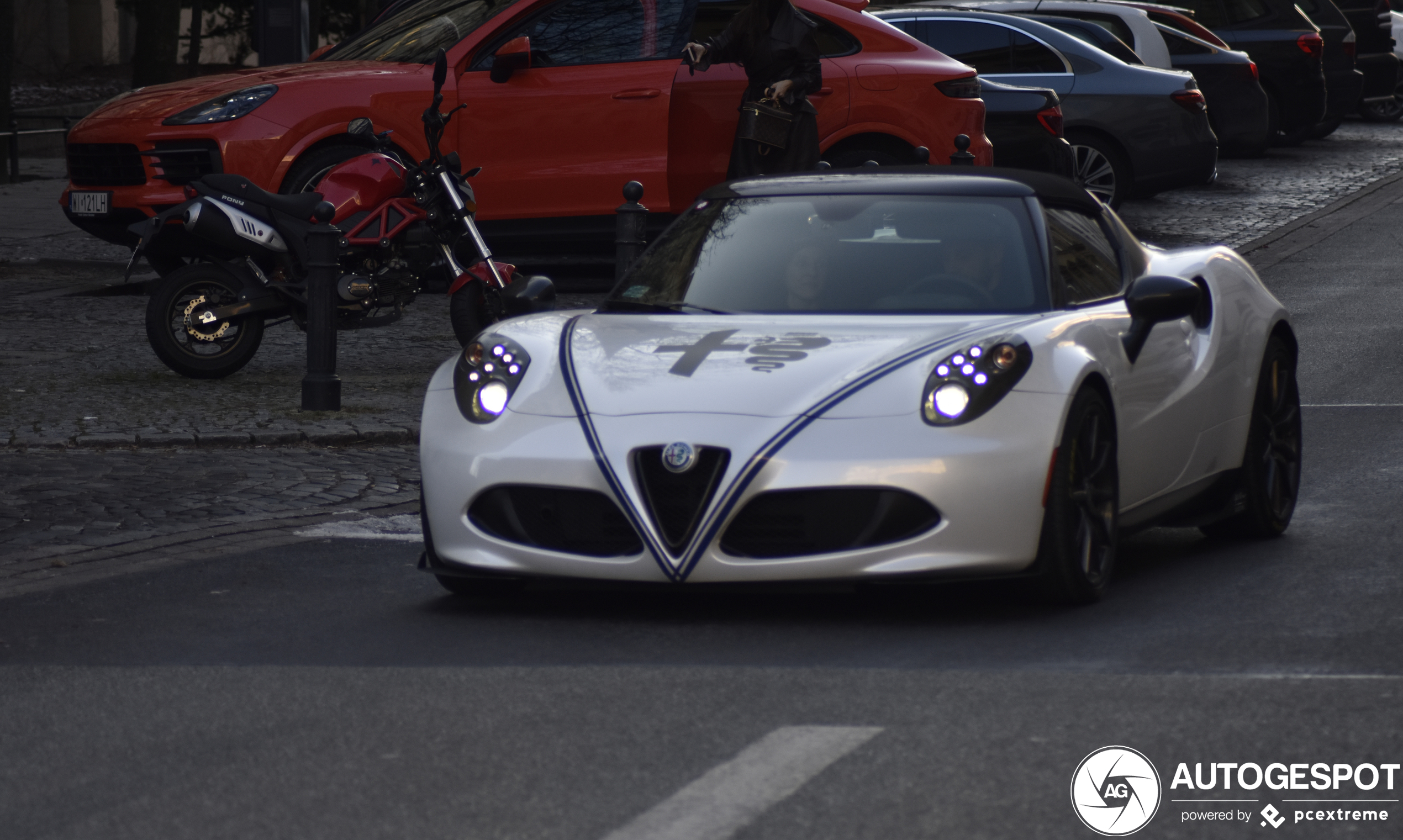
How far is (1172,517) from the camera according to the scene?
682 centimetres

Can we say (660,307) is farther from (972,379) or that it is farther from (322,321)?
(322,321)

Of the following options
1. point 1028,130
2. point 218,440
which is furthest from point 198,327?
point 1028,130

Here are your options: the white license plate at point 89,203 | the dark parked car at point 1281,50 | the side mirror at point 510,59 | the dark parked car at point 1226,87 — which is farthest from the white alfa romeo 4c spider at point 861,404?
the dark parked car at point 1281,50

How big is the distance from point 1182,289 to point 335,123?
24.6 ft

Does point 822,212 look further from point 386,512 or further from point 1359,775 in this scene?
point 1359,775

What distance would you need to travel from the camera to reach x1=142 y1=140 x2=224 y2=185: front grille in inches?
503

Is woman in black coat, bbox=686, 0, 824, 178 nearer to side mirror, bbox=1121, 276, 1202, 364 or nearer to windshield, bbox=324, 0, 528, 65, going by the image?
windshield, bbox=324, 0, 528, 65

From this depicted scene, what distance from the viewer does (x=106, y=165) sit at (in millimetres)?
13133

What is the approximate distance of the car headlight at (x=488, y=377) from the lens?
6082 mm

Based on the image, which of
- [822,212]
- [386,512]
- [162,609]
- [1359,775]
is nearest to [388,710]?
[162,609]

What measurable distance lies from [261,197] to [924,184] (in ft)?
16.1

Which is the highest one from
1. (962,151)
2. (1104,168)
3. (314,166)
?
(962,151)

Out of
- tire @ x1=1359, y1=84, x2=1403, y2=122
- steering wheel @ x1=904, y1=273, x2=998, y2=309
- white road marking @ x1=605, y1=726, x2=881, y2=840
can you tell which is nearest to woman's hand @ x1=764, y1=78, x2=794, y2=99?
steering wheel @ x1=904, y1=273, x2=998, y2=309

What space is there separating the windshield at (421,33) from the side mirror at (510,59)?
0.46 metres
